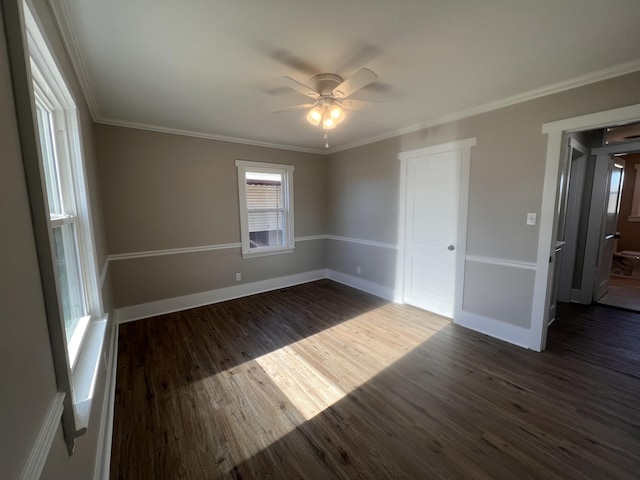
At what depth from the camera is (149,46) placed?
5.71 ft

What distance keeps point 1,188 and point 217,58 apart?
166 cm

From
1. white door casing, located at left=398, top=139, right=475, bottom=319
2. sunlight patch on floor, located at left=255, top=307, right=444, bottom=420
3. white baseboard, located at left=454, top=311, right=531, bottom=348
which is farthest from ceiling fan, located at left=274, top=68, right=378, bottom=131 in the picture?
white baseboard, located at left=454, top=311, right=531, bottom=348

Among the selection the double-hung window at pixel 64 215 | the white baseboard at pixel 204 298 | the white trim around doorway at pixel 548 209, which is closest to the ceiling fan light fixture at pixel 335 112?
the double-hung window at pixel 64 215

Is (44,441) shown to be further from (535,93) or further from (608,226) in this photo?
(608,226)

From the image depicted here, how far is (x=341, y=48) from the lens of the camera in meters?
1.77

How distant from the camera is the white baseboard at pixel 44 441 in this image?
632 millimetres

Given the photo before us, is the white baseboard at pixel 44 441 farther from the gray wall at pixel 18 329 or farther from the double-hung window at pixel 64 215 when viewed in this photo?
the double-hung window at pixel 64 215

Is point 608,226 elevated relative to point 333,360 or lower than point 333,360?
elevated

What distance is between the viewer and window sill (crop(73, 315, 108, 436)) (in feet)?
3.52

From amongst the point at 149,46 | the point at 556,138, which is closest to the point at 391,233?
the point at 556,138

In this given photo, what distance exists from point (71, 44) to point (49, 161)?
74 cm

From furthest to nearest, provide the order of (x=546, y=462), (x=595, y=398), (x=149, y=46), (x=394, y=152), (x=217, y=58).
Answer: (x=394, y=152)
(x=595, y=398)
(x=217, y=58)
(x=149, y=46)
(x=546, y=462)

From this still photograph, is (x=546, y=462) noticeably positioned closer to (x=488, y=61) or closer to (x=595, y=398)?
(x=595, y=398)

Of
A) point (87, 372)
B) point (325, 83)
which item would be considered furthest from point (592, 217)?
point (87, 372)
